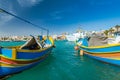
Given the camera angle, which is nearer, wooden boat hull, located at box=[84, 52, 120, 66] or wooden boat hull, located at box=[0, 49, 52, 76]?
wooden boat hull, located at box=[0, 49, 52, 76]

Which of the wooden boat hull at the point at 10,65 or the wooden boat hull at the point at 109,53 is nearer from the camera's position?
the wooden boat hull at the point at 10,65

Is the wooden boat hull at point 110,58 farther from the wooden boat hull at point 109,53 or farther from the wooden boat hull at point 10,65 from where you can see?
the wooden boat hull at point 10,65

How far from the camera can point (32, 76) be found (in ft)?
36.8

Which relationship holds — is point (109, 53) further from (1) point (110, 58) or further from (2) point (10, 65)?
(2) point (10, 65)

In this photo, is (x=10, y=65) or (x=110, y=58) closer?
(x=10, y=65)

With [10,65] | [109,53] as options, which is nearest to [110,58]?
[109,53]

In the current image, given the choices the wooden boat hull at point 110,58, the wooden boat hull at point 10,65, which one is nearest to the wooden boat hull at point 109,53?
the wooden boat hull at point 110,58

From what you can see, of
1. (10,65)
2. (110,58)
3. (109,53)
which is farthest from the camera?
(110,58)

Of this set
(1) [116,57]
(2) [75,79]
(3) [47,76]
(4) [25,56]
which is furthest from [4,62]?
(1) [116,57]

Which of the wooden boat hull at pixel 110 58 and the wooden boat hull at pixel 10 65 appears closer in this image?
the wooden boat hull at pixel 10 65

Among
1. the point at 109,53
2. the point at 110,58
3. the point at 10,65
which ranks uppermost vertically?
the point at 109,53

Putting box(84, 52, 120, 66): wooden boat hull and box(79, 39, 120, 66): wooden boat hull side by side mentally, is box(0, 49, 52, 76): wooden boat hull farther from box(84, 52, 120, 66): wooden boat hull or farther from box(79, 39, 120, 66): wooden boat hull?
box(84, 52, 120, 66): wooden boat hull

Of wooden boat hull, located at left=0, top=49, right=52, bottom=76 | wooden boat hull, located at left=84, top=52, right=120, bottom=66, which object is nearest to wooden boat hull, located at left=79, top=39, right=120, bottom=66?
wooden boat hull, located at left=84, top=52, right=120, bottom=66

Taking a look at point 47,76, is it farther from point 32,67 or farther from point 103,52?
point 103,52
